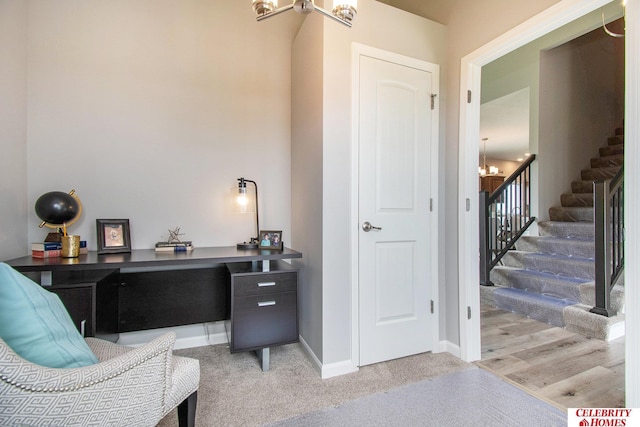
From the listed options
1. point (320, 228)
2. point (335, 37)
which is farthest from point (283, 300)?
point (335, 37)

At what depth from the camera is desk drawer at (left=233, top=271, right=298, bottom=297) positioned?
198 centimetres

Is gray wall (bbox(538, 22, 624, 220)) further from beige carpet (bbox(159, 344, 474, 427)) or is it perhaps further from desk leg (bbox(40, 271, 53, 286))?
desk leg (bbox(40, 271, 53, 286))

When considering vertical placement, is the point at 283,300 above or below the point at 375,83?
below

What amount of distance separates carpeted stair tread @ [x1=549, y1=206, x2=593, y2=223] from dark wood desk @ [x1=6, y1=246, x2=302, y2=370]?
154 inches

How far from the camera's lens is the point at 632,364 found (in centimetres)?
140

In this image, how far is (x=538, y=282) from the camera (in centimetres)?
338

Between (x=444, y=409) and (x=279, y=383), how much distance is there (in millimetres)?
993

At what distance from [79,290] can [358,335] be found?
174 cm

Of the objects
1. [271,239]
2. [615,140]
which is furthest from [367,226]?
[615,140]

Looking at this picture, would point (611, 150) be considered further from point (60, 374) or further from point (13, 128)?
point (13, 128)

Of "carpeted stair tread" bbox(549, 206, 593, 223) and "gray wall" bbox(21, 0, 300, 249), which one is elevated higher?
"gray wall" bbox(21, 0, 300, 249)

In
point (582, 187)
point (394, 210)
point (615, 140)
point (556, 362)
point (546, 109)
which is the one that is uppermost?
point (546, 109)

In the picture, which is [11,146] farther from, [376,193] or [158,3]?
[376,193]

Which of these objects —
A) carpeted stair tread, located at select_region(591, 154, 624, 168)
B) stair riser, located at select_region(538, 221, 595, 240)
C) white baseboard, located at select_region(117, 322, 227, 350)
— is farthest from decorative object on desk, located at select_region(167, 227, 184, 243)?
carpeted stair tread, located at select_region(591, 154, 624, 168)
